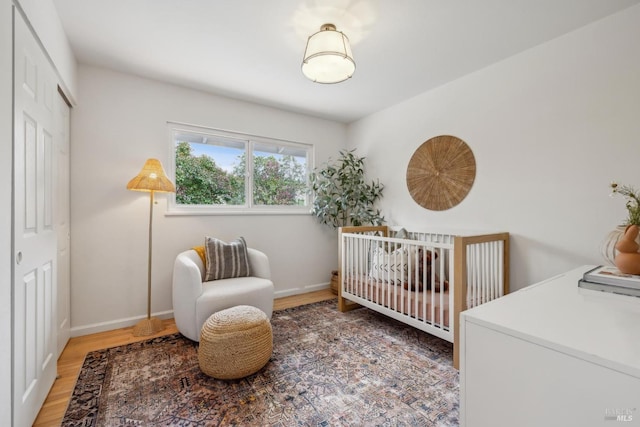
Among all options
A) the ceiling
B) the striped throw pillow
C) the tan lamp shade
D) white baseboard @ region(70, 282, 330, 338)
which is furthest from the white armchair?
the ceiling

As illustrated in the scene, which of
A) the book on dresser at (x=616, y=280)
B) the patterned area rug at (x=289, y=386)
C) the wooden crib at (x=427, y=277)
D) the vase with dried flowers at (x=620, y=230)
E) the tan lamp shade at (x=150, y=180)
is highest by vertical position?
the tan lamp shade at (x=150, y=180)

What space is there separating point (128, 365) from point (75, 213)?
137cm

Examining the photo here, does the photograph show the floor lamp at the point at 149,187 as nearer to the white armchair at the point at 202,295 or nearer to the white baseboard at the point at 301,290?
the white armchair at the point at 202,295

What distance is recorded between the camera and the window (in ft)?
9.62

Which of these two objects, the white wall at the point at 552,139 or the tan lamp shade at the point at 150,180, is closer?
the white wall at the point at 552,139

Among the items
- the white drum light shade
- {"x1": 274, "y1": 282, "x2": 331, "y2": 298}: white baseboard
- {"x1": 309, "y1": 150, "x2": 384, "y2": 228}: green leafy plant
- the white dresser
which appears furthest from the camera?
{"x1": 309, "y1": 150, "x2": 384, "y2": 228}: green leafy plant

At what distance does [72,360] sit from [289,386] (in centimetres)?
163

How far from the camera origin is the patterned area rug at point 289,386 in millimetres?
1441

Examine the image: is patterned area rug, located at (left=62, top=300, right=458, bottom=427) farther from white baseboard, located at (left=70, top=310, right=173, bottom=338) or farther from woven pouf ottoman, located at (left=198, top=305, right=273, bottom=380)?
white baseboard, located at (left=70, top=310, right=173, bottom=338)

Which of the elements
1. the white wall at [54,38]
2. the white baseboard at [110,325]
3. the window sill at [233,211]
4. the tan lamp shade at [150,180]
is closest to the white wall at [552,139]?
the window sill at [233,211]

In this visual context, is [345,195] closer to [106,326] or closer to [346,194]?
[346,194]

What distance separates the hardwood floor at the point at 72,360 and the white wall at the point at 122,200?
139 millimetres

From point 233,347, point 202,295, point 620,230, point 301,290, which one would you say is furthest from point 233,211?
point 620,230

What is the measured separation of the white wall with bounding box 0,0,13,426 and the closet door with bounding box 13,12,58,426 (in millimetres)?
51
